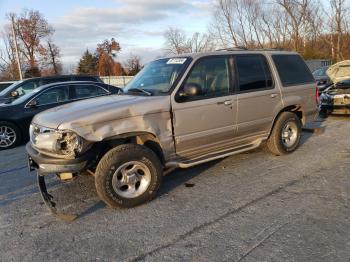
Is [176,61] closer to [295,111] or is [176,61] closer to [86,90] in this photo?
[295,111]

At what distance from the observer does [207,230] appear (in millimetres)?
3570

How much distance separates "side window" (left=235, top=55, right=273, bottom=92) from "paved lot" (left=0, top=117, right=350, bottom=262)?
1310mm

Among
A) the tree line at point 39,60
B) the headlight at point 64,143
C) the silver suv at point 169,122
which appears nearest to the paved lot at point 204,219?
the silver suv at point 169,122

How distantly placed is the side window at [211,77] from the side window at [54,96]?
5.29m

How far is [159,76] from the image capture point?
506 cm

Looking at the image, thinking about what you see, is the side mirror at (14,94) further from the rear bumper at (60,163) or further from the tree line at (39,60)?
the tree line at (39,60)

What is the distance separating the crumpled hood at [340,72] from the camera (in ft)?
37.4

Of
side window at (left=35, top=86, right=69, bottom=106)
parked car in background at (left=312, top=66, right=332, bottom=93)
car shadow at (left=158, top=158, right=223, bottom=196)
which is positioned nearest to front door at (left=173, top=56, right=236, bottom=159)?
car shadow at (left=158, top=158, right=223, bottom=196)

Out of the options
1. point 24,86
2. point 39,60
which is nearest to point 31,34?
point 39,60

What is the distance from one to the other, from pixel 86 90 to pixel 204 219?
678cm

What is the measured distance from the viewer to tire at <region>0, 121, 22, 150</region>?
8320 mm

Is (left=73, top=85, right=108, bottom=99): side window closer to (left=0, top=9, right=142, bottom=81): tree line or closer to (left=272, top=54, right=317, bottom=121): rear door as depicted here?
(left=272, top=54, right=317, bottom=121): rear door

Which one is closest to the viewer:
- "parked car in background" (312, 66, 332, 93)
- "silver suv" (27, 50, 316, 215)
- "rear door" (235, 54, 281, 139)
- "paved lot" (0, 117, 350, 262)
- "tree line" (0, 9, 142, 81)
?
"paved lot" (0, 117, 350, 262)

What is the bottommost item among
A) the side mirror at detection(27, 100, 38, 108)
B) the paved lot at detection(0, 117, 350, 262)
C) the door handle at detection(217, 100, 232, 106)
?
the paved lot at detection(0, 117, 350, 262)
